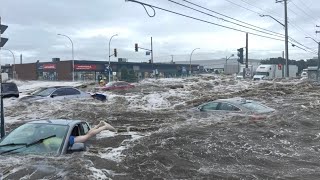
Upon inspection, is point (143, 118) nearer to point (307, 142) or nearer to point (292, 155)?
point (307, 142)

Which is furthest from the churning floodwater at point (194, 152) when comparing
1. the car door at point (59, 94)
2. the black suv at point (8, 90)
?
the car door at point (59, 94)

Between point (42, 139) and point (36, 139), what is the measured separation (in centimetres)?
13

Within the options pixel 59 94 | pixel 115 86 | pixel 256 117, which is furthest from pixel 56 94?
pixel 115 86

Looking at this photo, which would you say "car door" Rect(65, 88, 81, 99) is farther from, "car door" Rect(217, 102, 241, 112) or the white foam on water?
the white foam on water

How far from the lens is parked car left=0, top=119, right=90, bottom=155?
319 inches

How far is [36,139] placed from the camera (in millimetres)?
8461

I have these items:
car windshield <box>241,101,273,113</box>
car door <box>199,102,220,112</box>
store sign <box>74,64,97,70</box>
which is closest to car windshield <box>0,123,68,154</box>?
car door <box>199,102,220,112</box>

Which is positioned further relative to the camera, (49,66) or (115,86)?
(49,66)

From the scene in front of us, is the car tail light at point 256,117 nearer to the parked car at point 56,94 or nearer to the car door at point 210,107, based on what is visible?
the car door at point 210,107

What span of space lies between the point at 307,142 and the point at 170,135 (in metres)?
3.91

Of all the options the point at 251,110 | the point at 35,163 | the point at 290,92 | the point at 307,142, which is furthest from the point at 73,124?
the point at 290,92

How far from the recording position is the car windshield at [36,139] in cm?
814

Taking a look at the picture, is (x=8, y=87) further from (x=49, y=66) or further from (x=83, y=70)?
(x=49, y=66)

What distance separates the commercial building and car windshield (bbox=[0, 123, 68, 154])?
226 ft
